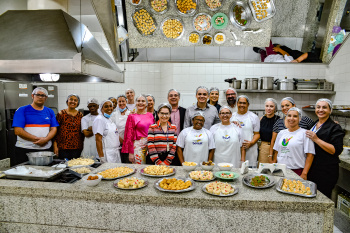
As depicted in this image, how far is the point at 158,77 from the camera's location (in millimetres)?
7047

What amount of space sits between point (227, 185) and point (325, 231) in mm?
898

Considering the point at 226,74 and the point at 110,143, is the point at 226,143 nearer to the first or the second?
the point at 110,143

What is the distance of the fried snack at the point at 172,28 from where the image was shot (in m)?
4.58

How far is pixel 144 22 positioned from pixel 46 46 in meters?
2.40

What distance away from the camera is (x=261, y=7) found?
4426mm

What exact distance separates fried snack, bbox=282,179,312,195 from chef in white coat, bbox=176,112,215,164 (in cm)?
121

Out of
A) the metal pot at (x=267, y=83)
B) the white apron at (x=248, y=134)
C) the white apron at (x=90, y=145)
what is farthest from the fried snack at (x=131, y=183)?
the metal pot at (x=267, y=83)

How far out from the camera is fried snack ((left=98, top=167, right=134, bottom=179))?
8.30ft

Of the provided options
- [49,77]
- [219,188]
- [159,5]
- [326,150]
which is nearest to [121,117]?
[49,77]

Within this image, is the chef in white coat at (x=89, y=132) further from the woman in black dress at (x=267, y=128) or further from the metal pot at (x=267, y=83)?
the metal pot at (x=267, y=83)

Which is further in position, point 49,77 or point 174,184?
point 49,77

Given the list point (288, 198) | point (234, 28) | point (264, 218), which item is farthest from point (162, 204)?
point (234, 28)

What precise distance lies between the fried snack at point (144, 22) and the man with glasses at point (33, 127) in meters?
2.15

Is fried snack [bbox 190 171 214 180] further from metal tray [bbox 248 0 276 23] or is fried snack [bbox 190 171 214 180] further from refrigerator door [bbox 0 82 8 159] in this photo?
refrigerator door [bbox 0 82 8 159]
